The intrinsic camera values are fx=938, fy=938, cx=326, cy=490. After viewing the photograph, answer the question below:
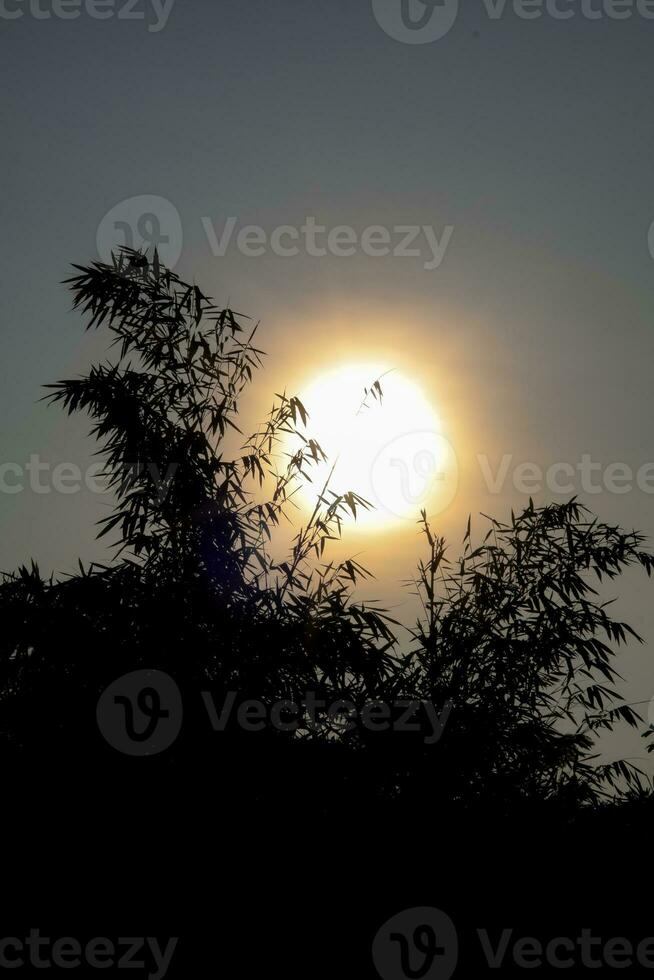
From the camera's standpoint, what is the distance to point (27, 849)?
15.7 ft

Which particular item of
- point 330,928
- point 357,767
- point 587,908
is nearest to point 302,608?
point 357,767

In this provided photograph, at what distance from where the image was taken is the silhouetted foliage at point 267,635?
5266 millimetres

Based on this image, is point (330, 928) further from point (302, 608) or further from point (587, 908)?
point (302, 608)

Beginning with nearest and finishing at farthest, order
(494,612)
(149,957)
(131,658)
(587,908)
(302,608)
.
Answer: (149,957) → (587,908) → (131,658) → (302,608) → (494,612)

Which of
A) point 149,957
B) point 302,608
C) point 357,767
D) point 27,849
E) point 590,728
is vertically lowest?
point 149,957

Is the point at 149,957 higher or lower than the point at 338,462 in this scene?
lower

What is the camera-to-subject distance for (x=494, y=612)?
21.0 feet

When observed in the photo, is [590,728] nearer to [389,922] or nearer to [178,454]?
[389,922]

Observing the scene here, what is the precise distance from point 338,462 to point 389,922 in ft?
9.78

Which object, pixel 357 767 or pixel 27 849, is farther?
pixel 357 767

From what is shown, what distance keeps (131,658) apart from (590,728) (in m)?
3.46

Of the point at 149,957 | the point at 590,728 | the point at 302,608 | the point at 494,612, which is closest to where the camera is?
the point at 149,957

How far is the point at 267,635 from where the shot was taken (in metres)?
5.71

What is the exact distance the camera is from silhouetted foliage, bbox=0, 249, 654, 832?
5266 millimetres
